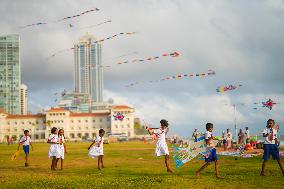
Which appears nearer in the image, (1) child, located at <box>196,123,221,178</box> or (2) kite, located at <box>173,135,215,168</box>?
(1) child, located at <box>196,123,221,178</box>

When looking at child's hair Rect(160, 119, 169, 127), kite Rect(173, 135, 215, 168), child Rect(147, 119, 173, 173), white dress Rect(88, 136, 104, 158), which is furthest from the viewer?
white dress Rect(88, 136, 104, 158)

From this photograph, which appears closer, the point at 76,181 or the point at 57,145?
the point at 76,181

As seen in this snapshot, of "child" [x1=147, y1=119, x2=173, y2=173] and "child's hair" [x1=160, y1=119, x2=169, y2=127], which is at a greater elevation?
"child's hair" [x1=160, y1=119, x2=169, y2=127]

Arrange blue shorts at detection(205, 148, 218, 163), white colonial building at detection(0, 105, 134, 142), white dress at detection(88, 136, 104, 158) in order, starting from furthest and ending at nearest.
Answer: white colonial building at detection(0, 105, 134, 142) < white dress at detection(88, 136, 104, 158) < blue shorts at detection(205, 148, 218, 163)

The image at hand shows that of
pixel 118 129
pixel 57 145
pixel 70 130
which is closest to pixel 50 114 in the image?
pixel 70 130

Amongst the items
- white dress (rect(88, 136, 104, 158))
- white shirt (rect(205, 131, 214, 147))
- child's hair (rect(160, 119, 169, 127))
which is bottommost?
white dress (rect(88, 136, 104, 158))

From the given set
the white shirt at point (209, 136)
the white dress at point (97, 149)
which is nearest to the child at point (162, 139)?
the white shirt at point (209, 136)

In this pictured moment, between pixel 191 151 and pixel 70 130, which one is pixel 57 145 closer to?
pixel 191 151

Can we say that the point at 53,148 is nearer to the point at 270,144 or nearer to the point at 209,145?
the point at 209,145

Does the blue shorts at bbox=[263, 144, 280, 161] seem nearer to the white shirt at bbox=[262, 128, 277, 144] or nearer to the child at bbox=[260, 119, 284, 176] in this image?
the child at bbox=[260, 119, 284, 176]

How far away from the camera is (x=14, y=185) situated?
39.8 feet

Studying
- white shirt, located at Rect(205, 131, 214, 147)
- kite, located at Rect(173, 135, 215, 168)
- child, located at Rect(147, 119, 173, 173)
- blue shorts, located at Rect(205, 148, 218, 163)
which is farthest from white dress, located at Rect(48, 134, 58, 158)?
blue shorts, located at Rect(205, 148, 218, 163)

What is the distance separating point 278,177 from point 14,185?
8.02 metres

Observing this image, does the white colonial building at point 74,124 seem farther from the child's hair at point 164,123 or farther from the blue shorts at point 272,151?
the blue shorts at point 272,151
